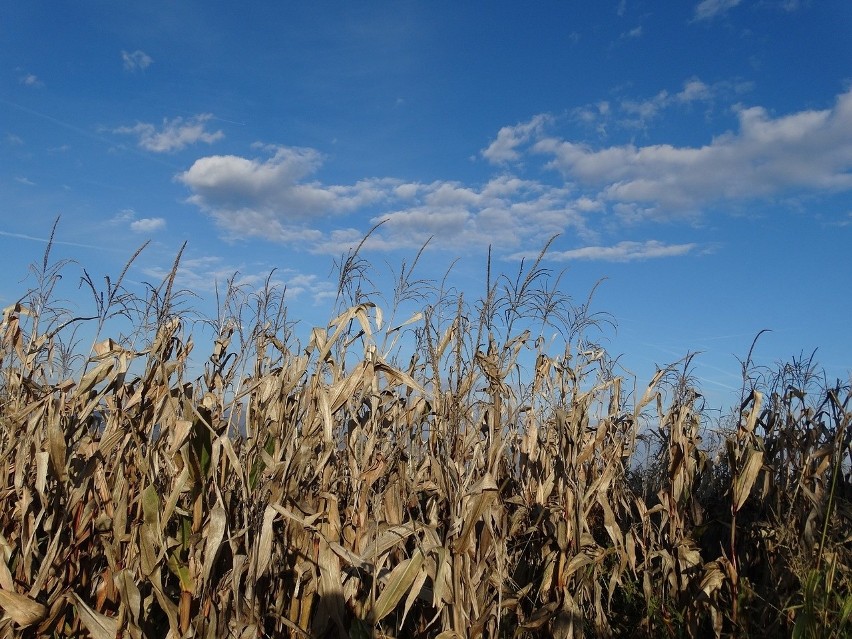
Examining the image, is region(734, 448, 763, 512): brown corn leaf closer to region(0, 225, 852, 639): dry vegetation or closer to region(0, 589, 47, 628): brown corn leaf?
region(0, 225, 852, 639): dry vegetation

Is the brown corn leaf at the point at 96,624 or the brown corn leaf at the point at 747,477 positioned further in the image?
the brown corn leaf at the point at 747,477

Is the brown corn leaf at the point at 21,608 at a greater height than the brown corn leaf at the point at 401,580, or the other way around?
the brown corn leaf at the point at 401,580

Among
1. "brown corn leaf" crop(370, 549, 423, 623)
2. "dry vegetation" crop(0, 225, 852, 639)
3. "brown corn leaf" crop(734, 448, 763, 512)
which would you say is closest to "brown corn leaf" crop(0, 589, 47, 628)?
"dry vegetation" crop(0, 225, 852, 639)

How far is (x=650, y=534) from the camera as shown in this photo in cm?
400

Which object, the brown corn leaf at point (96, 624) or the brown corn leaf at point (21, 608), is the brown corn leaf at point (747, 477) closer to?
the brown corn leaf at point (96, 624)

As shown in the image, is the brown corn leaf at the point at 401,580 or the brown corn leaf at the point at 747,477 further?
the brown corn leaf at the point at 747,477

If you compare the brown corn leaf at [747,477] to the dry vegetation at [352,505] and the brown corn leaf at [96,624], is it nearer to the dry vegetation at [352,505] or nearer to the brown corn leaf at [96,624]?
the dry vegetation at [352,505]

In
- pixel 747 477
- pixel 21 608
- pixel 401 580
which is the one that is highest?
pixel 747 477

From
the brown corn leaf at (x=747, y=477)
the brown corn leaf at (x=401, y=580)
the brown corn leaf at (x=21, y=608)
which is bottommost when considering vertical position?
the brown corn leaf at (x=21, y=608)

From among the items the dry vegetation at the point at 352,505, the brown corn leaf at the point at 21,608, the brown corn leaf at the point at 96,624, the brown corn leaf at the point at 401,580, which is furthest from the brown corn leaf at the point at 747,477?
the brown corn leaf at the point at 21,608

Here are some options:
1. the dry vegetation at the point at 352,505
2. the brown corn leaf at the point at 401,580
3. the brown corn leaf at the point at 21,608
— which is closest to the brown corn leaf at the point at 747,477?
the dry vegetation at the point at 352,505

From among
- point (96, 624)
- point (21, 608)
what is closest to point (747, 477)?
point (96, 624)

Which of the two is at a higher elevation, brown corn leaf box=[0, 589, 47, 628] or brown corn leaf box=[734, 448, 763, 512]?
brown corn leaf box=[734, 448, 763, 512]

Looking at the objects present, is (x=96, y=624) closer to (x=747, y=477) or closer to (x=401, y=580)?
(x=401, y=580)
